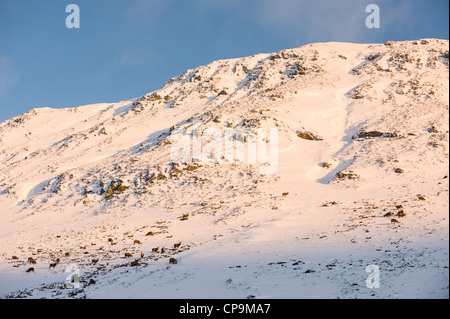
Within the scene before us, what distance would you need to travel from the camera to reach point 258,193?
25094 mm

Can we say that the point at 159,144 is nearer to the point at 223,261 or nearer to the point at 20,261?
the point at 20,261

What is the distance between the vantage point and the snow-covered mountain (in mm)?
10102

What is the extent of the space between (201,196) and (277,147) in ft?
40.2

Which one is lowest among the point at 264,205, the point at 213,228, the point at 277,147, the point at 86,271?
the point at 86,271

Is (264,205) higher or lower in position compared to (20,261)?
higher

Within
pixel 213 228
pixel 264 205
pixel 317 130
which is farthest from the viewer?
pixel 317 130

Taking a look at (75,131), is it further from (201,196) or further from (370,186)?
(370,186)

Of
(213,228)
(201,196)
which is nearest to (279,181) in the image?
(201,196)

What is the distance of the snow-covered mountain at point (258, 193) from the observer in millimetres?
10102

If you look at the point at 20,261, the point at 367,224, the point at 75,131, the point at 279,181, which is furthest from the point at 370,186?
the point at 75,131

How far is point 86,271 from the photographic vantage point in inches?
501

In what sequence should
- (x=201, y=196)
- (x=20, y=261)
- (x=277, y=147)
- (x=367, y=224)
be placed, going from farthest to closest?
(x=277, y=147), (x=201, y=196), (x=20, y=261), (x=367, y=224)

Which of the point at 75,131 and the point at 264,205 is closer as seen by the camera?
the point at 264,205

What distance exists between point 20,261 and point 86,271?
5.93 meters
